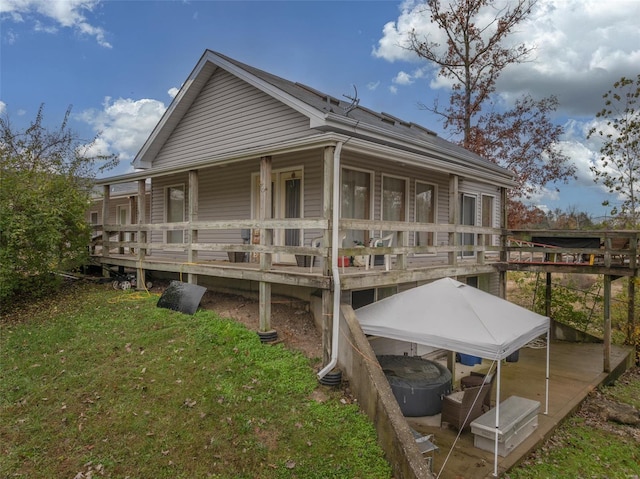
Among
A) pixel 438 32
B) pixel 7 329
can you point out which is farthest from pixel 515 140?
pixel 7 329

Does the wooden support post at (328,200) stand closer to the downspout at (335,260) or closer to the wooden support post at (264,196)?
the downspout at (335,260)

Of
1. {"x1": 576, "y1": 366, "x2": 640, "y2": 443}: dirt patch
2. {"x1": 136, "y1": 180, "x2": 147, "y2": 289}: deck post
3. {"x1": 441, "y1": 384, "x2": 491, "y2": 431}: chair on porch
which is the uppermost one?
{"x1": 136, "y1": 180, "x2": 147, "y2": 289}: deck post

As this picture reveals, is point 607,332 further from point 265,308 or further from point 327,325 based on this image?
point 265,308

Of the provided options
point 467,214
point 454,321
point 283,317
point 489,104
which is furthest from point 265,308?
point 489,104

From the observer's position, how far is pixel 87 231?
10.9 metres

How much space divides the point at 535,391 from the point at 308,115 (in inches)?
288

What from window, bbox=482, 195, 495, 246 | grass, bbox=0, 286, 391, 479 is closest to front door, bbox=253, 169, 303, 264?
grass, bbox=0, 286, 391, 479

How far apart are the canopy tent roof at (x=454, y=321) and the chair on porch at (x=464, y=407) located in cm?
82

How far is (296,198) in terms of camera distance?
9734 mm

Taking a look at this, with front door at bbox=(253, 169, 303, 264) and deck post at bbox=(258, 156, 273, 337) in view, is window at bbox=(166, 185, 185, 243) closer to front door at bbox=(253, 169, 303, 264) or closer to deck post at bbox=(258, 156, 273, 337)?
front door at bbox=(253, 169, 303, 264)

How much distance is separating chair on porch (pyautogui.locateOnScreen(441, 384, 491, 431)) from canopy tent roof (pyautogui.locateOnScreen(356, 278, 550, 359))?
82 cm

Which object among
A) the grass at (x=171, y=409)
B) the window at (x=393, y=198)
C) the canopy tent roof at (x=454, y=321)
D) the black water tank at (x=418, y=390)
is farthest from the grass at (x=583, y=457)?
the window at (x=393, y=198)

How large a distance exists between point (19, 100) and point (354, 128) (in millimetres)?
13908

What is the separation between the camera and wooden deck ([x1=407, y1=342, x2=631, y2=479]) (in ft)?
18.1
